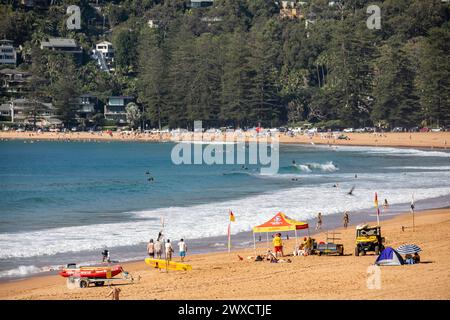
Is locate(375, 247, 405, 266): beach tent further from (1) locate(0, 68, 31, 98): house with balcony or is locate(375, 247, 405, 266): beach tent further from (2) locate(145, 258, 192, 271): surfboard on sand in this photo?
(1) locate(0, 68, 31, 98): house with balcony

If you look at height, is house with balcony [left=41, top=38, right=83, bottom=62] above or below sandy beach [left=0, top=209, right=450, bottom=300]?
above

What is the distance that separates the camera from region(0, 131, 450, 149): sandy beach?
113 metres

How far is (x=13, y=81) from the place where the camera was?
158375mm

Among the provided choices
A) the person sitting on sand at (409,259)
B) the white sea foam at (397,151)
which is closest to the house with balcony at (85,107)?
the white sea foam at (397,151)

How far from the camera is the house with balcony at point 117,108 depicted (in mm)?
147625

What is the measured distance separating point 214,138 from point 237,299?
10773 centimetres

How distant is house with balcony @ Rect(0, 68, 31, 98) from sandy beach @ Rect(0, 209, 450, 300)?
12721cm

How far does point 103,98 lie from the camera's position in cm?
14838

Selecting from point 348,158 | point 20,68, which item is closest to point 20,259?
point 348,158

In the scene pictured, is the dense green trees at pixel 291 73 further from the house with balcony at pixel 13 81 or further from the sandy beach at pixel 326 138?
the sandy beach at pixel 326 138

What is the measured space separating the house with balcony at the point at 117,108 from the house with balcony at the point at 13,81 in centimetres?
1506

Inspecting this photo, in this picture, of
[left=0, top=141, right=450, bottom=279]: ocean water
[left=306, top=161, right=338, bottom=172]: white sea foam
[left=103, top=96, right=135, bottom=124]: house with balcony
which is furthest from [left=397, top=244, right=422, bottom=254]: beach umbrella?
[left=103, top=96, right=135, bottom=124]: house with balcony

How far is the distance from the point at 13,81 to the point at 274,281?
5424 inches

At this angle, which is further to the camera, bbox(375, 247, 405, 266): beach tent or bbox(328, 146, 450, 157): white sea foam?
bbox(328, 146, 450, 157): white sea foam
